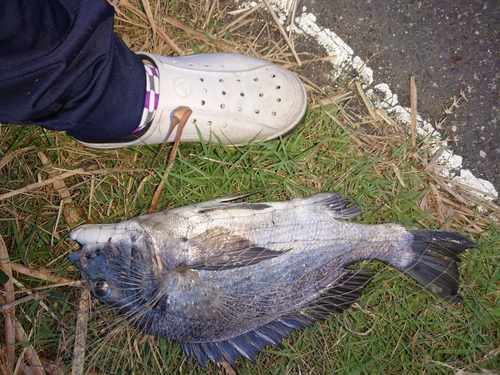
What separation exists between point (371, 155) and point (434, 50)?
94cm

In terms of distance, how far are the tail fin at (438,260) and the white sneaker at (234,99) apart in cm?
128

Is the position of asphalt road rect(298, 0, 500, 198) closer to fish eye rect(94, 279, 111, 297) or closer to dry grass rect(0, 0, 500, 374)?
dry grass rect(0, 0, 500, 374)

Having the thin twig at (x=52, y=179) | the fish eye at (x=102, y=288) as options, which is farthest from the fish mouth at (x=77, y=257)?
the thin twig at (x=52, y=179)

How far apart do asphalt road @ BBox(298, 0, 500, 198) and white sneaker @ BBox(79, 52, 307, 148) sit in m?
0.67

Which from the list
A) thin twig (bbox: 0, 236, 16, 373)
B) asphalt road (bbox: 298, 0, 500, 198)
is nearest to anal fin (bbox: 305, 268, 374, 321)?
asphalt road (bbox: 298, 0, 500, 198)

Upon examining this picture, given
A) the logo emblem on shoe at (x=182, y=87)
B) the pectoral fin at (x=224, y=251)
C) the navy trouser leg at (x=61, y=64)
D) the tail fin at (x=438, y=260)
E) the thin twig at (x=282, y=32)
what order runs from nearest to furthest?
the navy trouser leg at (x=61, y=64)
the pectoral fin at (x=224, y=251)
the logo emblem on shoe at (x=182, y=87)
the tail fin at (x=438, y=260)
the thin twig at (x=282, y=32)

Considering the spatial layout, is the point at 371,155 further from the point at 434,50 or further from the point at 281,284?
the point at 281,284

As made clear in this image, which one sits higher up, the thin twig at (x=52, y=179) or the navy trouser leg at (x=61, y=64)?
the navy trouser leg at (x=61, y=64)

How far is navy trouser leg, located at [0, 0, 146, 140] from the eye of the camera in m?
1.80

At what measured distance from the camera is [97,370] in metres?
3.17

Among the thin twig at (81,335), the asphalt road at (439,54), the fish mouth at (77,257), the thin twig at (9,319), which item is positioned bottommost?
the thin twig at (9,319)

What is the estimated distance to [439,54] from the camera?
307 cm

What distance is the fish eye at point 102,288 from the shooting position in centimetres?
266

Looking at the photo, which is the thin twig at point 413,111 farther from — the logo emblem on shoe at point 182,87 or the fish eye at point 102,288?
the fish eye at point 102,288
